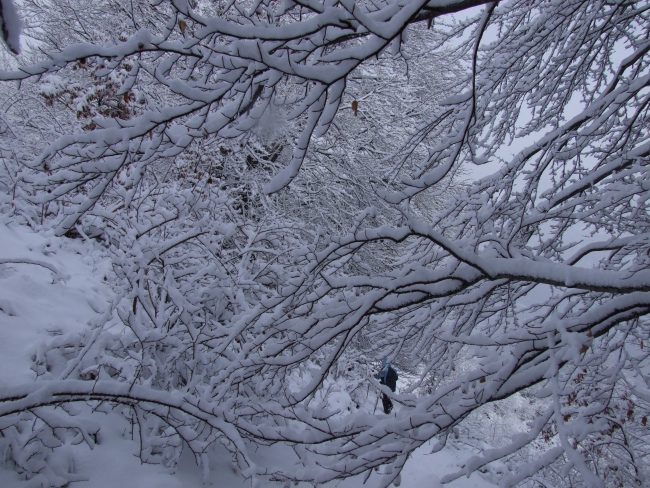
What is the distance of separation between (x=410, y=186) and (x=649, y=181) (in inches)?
51.5

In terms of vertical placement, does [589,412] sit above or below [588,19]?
below

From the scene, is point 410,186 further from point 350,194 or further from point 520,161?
point 350,194

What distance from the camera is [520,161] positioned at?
2686 mm

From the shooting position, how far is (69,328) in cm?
263

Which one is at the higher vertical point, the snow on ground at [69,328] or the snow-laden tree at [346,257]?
the snow-laden tree at [346,257]

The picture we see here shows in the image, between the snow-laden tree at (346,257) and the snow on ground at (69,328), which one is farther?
the snow on ground at (69,328)

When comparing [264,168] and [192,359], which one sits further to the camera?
[264,168]

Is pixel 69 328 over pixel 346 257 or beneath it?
beneath

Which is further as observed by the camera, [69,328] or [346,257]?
[69,328]

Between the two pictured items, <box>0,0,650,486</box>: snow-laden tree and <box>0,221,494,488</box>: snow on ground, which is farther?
<box>0,221,494,488</box>: snow on ground

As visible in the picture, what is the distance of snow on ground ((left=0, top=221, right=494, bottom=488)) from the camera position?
6.93ft

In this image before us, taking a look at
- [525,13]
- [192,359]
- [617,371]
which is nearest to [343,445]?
[192,359]

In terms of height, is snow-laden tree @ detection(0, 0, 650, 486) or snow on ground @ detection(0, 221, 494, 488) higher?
snow-laden tree @ detection(0, 0, 650, 486)

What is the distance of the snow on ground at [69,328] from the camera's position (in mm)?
2111
